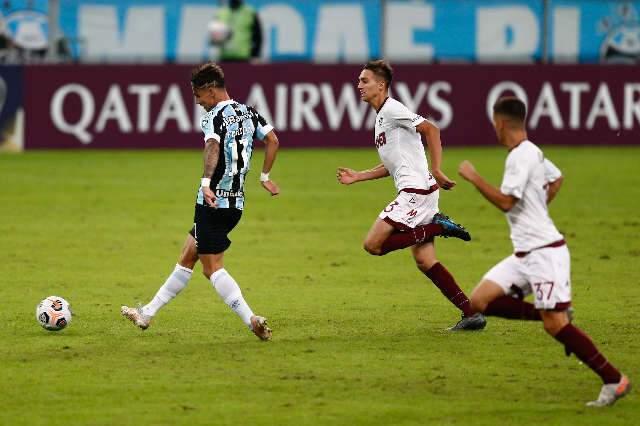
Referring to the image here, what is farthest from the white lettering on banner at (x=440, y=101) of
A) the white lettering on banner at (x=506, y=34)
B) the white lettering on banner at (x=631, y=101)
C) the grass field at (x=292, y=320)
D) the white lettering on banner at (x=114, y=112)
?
the white lettering on banner at (x=114, y=112)

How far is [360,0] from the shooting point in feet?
91.0

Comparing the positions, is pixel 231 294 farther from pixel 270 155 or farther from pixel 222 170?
pixel 270 155

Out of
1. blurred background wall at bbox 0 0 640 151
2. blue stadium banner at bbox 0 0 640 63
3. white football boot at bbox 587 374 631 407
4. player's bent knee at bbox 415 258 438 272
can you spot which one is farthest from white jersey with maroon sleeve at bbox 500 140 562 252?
blue stadium banner at bbox 0 0 640 63

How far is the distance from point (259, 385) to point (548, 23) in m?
20.2

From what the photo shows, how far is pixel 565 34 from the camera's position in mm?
28250

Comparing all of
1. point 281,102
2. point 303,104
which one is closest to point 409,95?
point 303,104

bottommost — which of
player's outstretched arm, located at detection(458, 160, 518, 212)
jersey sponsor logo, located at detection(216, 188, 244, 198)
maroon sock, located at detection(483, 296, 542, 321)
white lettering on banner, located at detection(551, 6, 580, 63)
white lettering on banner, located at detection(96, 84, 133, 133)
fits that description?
white lettering on banner, located at detection(96, 84, 133, 133)

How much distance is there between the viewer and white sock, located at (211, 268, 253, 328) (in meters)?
10.6

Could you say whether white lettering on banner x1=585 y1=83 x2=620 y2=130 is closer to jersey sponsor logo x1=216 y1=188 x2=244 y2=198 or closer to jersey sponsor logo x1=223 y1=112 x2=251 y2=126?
jersey sponsor logo x1=223 y1=112 x2=251 y2=126

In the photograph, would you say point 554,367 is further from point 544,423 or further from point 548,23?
point 548,23

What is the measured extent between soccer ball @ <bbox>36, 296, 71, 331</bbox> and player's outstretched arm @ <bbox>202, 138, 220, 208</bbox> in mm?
1615

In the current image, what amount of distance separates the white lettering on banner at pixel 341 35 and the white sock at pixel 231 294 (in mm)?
16936

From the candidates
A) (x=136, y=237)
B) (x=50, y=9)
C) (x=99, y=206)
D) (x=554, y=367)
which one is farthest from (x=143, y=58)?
(x=554, y=367)

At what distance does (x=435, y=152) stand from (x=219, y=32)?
52.2 ft
